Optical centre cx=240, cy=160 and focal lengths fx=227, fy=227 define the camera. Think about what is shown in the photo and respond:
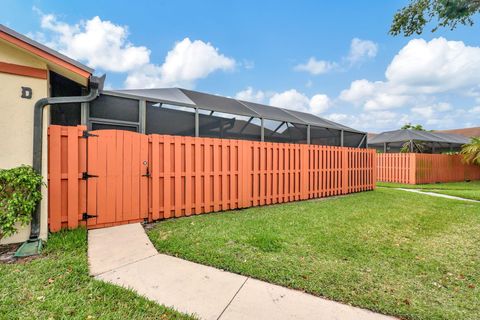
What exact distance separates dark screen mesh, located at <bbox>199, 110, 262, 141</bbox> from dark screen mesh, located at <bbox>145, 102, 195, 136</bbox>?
0.29 metres

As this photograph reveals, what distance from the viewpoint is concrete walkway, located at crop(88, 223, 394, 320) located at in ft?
6.47

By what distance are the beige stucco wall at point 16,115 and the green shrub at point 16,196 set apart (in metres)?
0.22

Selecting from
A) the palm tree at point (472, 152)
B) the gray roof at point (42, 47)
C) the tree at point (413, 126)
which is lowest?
the palm tree at point (472, 152)

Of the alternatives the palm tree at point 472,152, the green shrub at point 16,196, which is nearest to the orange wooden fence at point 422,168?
the palm tree at point 472,152

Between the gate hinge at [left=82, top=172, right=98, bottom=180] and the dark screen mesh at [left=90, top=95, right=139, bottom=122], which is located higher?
the dark screen mesh at [left=90, top=95, right=139, bottom=122]

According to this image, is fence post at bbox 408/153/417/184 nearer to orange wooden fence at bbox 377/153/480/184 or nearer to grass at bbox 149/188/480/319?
orange wooden fence at bbox 377/153/480/184

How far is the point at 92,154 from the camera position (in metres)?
3.95

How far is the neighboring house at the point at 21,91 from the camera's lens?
3.19 metres

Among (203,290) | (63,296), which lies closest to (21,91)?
(63,296)

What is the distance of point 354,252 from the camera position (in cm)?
328

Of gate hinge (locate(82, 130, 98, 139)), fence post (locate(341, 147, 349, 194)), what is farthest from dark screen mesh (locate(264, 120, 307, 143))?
gate hinge (locate(82, 130, 98, 139))

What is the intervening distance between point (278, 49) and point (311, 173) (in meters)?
7.03

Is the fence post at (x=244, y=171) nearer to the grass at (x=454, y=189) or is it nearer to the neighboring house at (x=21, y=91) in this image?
the neighboring house at (x=21, y=91)

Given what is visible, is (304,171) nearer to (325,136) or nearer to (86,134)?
(325,136)
